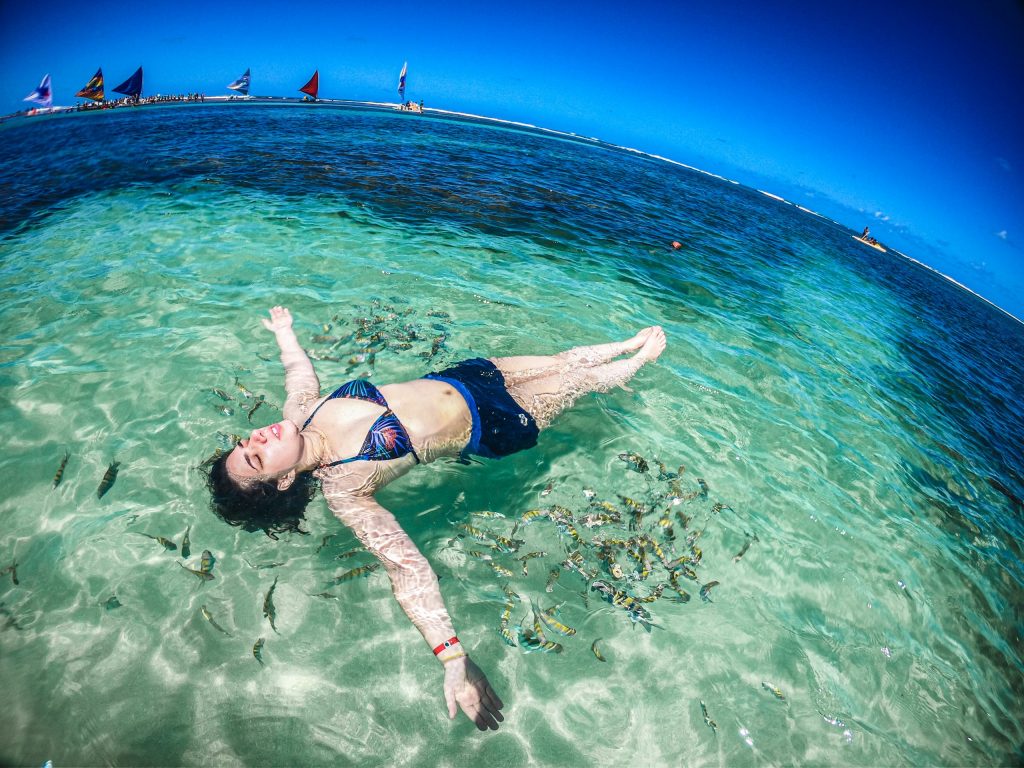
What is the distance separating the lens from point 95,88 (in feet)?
149

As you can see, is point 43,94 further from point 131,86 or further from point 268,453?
point 268,453

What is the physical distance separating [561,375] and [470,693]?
3.96 m

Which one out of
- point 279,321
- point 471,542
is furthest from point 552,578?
point 279,321

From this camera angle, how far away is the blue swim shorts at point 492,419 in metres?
4.80

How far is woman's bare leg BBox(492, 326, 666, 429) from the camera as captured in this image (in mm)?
5566

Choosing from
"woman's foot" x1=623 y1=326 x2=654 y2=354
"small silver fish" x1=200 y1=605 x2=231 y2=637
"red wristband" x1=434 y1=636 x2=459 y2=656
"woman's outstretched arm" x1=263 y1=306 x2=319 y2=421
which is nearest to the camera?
"red wristband" x1=434 y1=636 x2=459 y2=656

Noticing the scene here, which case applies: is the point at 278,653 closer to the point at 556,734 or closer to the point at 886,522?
the point at 556,734

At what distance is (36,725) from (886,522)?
9.07m

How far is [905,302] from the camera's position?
26.6 m

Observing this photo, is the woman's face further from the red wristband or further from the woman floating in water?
the red wristband

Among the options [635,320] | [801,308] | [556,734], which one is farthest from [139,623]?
[801,308]

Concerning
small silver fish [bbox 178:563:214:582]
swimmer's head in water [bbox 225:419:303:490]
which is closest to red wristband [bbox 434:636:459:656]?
swimmer's head in water [bbox 225:419:303:490]

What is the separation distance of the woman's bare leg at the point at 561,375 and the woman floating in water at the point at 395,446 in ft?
0.07

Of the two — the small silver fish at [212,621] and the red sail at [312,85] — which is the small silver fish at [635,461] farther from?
the red sail at [312,85]
